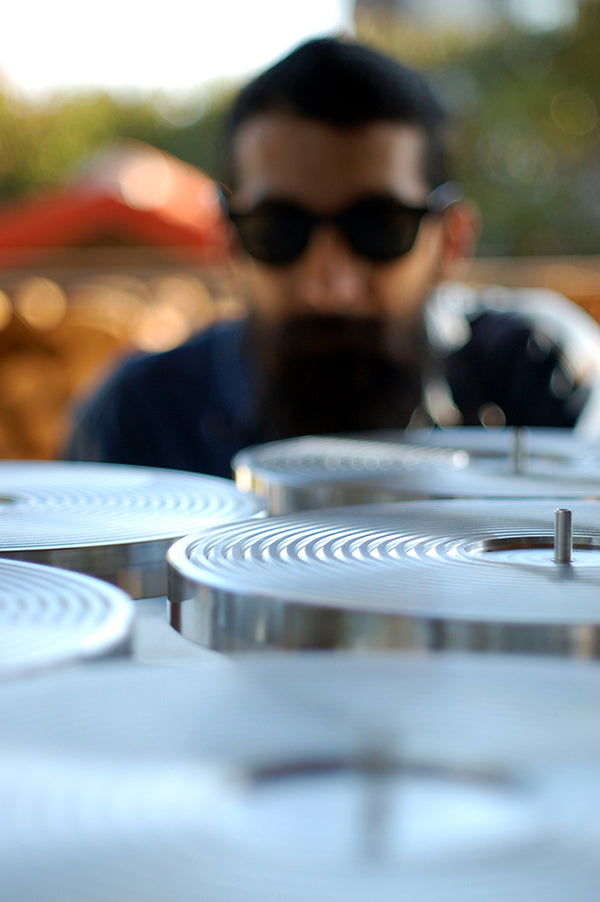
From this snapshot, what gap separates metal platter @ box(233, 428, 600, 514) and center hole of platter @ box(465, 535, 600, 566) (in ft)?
0.44

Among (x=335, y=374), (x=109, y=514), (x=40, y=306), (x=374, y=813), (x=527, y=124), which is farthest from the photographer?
(x=527, y=124)

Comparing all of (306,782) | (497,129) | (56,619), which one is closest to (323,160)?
(56,619)

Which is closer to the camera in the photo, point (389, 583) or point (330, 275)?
point (389, 583)

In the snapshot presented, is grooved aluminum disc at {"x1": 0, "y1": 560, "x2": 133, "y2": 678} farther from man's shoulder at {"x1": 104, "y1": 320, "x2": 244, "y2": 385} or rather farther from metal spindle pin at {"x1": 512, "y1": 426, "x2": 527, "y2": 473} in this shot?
man's shoulder at {"x1": 104, "y1": 320, "x2": 244, "y2": 385}

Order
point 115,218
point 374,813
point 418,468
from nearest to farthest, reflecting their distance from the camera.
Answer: point 374,813 < point 418,468 < point 115,218

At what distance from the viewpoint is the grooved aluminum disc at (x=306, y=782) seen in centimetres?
35

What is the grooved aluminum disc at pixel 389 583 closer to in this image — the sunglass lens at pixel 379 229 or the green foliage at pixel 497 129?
the sunglass lens at pixel 379 229

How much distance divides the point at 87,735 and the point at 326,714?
94mm

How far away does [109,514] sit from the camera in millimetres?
858

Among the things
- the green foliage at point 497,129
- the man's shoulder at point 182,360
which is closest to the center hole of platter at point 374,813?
the man's shoulder at point 182,360

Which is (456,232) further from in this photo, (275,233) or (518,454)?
(518,454)

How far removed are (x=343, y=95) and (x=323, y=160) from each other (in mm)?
142

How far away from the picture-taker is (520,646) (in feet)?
1.76

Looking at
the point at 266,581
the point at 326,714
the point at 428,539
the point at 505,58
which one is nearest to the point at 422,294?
the point at 428,539
